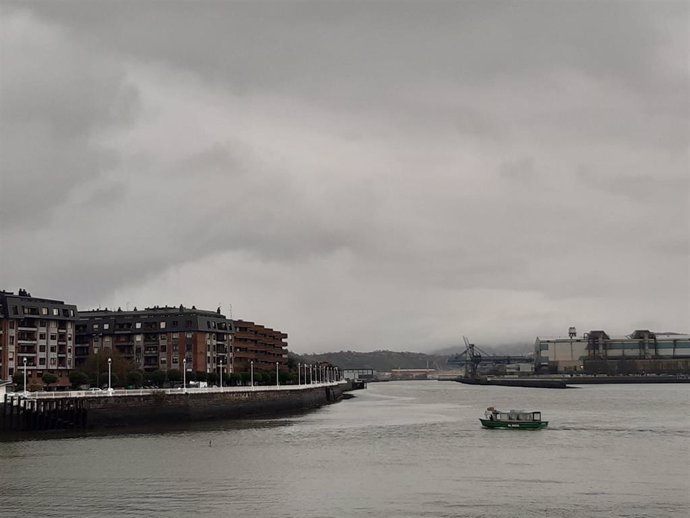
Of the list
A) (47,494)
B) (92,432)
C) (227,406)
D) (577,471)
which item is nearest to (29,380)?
(227,406)

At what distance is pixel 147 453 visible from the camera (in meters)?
89.8

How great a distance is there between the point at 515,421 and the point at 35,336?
114 meters

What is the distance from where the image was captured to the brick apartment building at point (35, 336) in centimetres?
17962

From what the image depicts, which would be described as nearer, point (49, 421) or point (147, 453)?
point (147, 453)

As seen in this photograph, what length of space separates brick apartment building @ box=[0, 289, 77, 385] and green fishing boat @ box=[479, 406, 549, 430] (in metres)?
97.9

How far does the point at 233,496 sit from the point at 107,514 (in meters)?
9.86

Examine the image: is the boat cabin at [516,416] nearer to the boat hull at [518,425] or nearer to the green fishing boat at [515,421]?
the green fishing boat at [515,421]

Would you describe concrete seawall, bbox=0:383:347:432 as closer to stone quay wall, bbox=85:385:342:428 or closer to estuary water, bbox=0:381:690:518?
stone quay wall, bbox=85:385:342:428

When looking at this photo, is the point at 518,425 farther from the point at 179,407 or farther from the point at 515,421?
the point at 179,407

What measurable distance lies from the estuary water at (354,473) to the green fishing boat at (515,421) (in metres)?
2.21

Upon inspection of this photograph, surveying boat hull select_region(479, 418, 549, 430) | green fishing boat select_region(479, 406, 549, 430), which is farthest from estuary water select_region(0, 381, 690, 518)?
green fishing boat select_region(479, 406, 549, 430)

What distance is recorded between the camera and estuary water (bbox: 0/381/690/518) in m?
58.8

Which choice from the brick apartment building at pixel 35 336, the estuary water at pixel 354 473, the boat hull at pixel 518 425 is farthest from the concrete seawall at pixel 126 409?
the brick apartment building at pixel 35 336

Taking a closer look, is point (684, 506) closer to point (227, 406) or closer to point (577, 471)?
point (577, 471)
